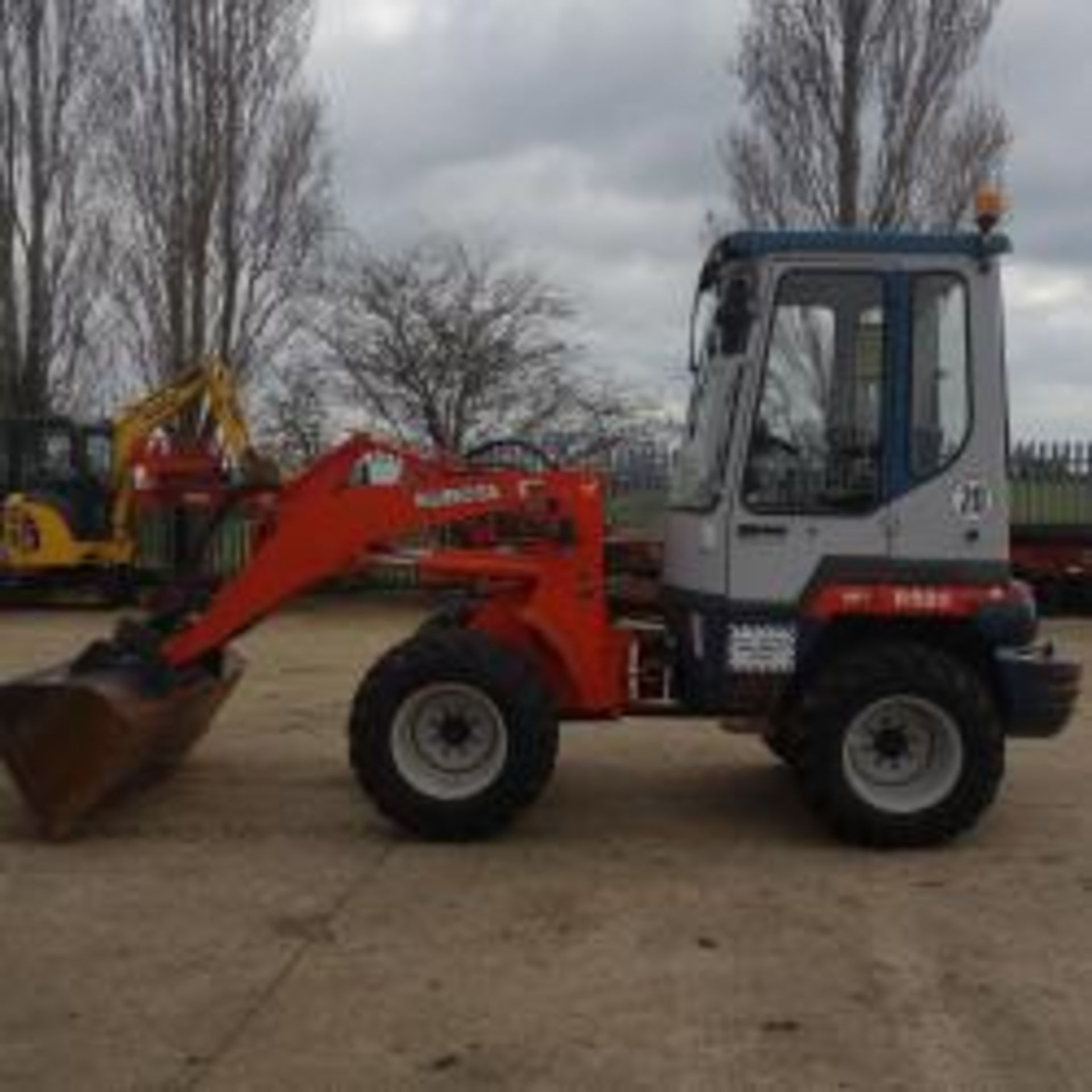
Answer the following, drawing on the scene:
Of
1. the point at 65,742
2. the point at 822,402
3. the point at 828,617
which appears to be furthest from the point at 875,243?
the point at 65,742

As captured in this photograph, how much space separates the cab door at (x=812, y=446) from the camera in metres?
9.86

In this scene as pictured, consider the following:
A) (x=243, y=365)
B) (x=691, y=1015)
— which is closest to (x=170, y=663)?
(x=691, y=1015)

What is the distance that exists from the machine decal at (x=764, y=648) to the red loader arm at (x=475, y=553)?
61 centimetres

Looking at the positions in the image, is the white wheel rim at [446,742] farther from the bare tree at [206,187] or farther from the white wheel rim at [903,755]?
the bare tree at [206,187]

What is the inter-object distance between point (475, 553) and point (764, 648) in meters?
1.44

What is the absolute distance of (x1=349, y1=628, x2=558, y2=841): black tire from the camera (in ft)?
32.1

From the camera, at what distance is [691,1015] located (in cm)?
705

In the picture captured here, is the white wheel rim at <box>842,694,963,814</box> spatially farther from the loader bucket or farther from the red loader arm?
the loader bucket

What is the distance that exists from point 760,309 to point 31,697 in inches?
144

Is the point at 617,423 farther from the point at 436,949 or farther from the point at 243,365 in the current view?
the point at 436,949

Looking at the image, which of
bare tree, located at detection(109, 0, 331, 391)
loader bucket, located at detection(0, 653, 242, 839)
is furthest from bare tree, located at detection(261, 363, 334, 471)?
loader bucket, located at detection(0, 653, 242, 839)

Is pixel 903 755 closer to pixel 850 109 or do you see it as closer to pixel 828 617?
pixel 828 617

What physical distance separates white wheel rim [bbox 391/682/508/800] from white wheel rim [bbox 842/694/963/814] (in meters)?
1.59

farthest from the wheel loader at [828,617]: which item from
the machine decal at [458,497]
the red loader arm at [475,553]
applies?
the machine decal at [458,497]
